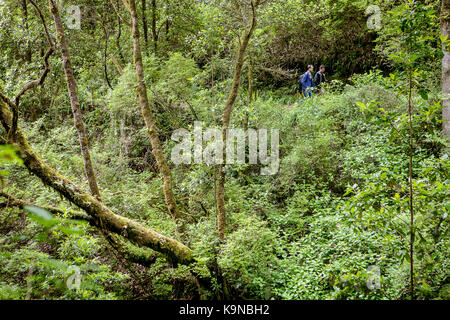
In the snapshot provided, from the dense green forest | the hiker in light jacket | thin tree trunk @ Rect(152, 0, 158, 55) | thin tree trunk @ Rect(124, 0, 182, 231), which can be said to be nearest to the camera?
the dense green forest

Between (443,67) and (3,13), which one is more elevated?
(3,13)

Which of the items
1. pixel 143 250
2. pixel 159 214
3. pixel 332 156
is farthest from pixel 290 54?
pixel 143 250

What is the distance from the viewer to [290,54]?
15195 millimetres

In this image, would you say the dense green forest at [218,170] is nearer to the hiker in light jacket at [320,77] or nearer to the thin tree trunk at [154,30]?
the thin tree trunk at [154,30]

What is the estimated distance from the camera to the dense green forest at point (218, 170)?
12.2 feet

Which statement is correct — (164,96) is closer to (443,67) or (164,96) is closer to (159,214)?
(159,214)

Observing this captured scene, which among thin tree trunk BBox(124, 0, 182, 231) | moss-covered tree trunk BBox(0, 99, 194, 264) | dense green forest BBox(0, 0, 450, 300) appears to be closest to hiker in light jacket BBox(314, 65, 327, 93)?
dense green forest BBox(0, 0, 450, 300)

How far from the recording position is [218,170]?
6.36 metres

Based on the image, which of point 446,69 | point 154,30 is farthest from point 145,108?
point 446,69

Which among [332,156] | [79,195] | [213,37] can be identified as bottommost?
[79,195]

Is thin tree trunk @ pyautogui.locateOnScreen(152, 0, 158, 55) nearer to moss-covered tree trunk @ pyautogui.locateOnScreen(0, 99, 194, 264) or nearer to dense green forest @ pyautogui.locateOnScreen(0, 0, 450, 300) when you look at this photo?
dense green forest @ pyautogui.locateOnScreen(0, 0, 450, 300)

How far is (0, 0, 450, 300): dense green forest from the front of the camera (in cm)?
373

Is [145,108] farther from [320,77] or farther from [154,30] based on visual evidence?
[320,77]
